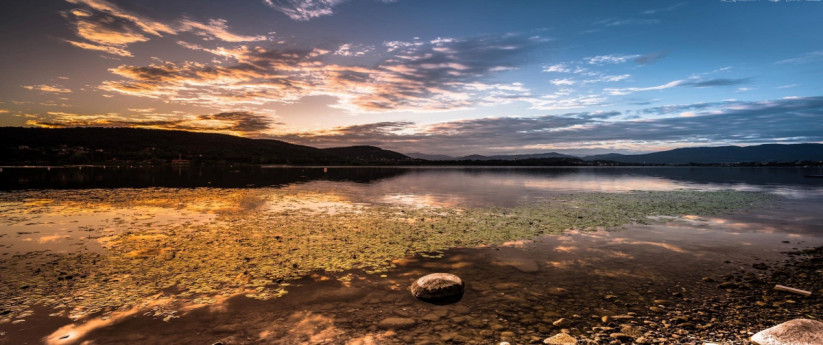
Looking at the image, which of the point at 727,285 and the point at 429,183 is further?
the point at 429,183

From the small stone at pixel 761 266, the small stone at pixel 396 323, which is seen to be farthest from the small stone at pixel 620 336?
the small stone at pixel 761 266

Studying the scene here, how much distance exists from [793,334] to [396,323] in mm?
7973

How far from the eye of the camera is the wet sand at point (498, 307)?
795 centimetres

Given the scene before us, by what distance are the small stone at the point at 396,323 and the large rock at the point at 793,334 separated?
278 inches

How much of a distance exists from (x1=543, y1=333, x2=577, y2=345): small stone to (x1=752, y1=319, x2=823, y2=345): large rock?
364 cm

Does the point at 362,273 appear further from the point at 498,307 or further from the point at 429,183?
the point at 429,183

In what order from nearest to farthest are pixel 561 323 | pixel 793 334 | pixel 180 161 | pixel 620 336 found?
pixel 793 334
pixel 620 336
pixel 561 323
pixel 180 161

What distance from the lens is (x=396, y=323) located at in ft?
28.5

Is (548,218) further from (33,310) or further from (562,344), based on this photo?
(33,310)

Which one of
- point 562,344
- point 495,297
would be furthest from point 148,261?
point 562,344

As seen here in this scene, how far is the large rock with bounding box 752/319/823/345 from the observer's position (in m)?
7.17

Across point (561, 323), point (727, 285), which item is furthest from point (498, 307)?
point (727, 285)

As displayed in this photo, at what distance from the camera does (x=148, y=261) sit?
44.6 feet

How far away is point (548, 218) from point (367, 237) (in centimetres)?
1290
